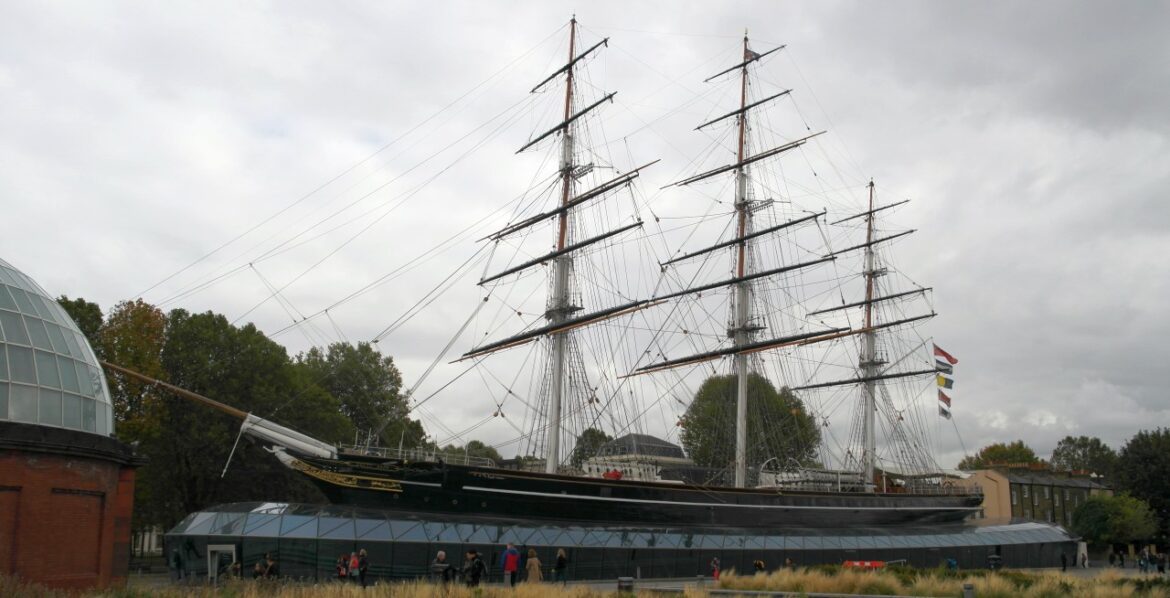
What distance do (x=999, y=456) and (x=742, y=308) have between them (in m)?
62.4

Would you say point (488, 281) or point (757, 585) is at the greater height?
point (488, 281)

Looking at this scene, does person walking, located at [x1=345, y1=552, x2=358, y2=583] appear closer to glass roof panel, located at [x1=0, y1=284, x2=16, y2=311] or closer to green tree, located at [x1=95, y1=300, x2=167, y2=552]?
glass roof panel, located at [x1=0, y1=284, x2=16, y2=311]

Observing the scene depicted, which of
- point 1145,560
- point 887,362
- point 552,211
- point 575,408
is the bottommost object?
point 1145,560

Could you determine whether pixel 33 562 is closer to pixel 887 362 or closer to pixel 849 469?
pixel 849 469

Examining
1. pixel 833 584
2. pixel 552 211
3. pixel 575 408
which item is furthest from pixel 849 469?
pixel 833 584

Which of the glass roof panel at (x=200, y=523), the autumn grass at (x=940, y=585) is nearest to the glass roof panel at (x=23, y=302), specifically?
the glass roof panel at (x=200, y=523)

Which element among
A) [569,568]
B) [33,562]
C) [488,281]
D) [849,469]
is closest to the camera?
[33,562]

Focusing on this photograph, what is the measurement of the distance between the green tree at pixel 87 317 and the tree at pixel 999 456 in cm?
8465

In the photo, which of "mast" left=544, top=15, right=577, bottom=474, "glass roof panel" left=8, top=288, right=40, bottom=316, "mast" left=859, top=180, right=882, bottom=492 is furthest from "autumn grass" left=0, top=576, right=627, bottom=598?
"mast" left=859, top=180, right=882, bottom=492

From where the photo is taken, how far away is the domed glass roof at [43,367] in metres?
19.7

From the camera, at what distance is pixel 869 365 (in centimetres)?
5828

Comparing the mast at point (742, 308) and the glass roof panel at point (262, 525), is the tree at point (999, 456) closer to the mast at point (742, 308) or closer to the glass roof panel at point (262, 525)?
the mast at point (742, 308)

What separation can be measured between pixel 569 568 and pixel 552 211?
53.9ft

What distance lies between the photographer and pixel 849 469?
53656mm
